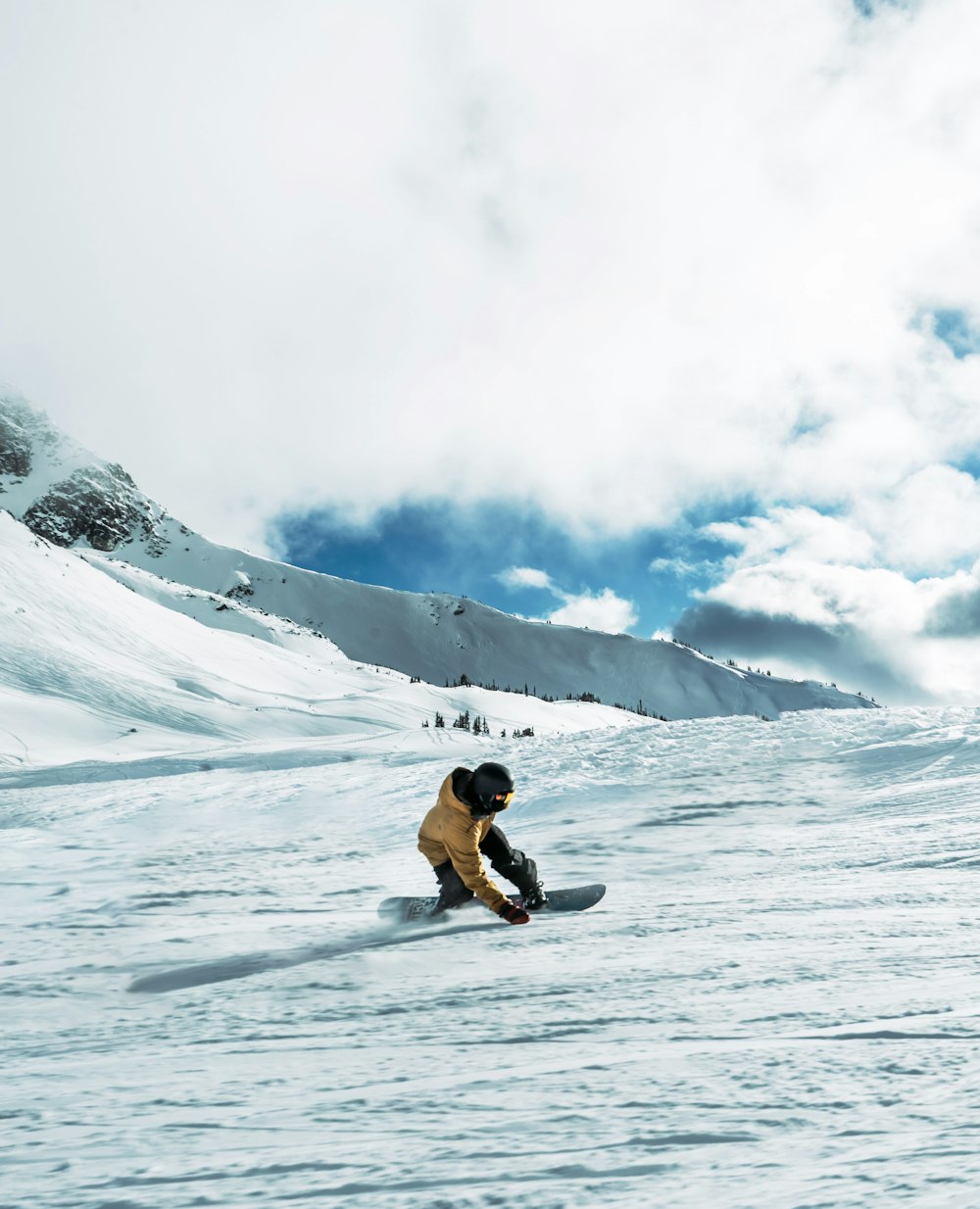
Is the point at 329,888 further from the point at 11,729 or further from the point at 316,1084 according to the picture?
the point at 11,729

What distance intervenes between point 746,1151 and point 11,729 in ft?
91.2

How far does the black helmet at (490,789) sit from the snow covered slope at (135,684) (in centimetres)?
1430

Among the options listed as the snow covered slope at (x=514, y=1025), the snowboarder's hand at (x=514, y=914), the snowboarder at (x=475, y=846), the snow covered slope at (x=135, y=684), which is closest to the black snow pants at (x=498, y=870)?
the snowboarder at (x=475, y=846)

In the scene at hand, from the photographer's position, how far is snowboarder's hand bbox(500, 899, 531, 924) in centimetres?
497

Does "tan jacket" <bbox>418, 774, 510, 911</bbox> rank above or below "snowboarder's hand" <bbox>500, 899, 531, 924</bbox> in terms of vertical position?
above

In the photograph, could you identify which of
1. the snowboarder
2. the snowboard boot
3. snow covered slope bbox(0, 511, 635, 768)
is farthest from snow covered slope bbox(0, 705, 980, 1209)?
snow covered slope bbox(0, 511, 635, 768)

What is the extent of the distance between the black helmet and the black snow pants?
0.35 metres

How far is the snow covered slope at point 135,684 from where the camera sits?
26.9 meters

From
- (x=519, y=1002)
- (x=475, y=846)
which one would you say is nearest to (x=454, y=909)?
(x=475, y=846)

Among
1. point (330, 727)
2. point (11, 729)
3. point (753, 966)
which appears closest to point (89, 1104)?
point (753, 966)

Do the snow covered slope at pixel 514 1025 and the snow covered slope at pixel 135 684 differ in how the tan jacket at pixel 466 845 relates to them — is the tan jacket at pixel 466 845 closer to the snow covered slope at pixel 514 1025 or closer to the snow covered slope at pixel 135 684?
the snow covered slope at pixel 514 1025

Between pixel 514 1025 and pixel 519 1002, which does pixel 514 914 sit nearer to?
pixel 519 1002

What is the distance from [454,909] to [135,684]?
3146cm

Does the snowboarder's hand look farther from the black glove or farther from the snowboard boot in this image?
the snowboard boot
